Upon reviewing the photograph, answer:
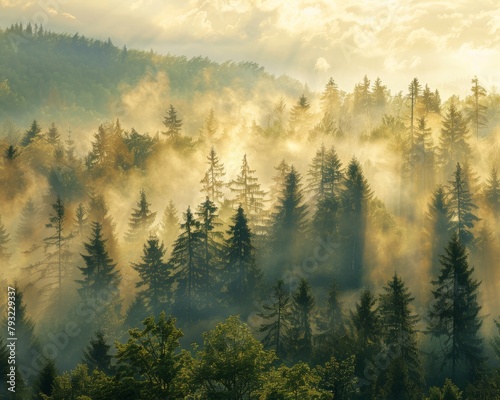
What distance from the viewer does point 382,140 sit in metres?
108

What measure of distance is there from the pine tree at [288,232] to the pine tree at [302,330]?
Result: 56.1 ft

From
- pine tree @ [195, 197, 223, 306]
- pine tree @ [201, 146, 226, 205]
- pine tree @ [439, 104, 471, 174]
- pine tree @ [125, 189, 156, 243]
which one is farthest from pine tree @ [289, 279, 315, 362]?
pine tree @ [439, 104, 471, 174]

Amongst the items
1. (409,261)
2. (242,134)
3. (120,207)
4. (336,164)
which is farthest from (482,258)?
(242,134)

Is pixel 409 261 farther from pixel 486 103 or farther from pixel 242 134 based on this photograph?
pixel 486 103

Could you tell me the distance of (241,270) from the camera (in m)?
68.9

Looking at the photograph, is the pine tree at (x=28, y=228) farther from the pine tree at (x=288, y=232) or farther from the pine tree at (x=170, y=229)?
the pine tree at (x=288, y=232)

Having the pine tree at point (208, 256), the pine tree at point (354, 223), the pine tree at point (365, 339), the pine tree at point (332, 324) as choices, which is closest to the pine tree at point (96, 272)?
the pine tree at point (208, 256)

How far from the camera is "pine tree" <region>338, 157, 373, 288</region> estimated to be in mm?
73562

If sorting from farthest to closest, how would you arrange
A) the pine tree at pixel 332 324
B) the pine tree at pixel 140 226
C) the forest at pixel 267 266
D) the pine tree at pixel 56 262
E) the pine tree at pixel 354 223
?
the pine tree at pixel 140 226 < the pine tree at pixel 56 262 < the pine tree at pixel 354 223 < the pine tree at pixel 332 324 < the forest at pixel 267 266

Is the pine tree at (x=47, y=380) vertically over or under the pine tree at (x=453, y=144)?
under

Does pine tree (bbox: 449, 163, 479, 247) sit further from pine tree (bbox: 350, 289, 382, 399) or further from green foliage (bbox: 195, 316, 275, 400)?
green foliage (bbox: 195, 316, 275, 400)

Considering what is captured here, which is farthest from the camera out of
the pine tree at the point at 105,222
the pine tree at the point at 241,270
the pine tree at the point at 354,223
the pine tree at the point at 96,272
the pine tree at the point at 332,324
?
the pine tree at the point at 105,222

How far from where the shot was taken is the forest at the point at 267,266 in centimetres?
4019

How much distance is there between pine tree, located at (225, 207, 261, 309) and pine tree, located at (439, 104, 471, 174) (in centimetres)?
4374
